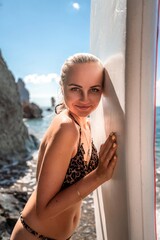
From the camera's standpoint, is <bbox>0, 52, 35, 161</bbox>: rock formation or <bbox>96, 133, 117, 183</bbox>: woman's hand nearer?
<bbox>96, 133, 117, 183</bbox>: woman's hand

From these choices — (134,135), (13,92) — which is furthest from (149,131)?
(13,92)

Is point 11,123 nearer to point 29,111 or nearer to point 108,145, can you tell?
point 108,145

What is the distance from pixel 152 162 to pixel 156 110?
218 millimetres

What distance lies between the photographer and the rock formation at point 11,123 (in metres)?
10.6

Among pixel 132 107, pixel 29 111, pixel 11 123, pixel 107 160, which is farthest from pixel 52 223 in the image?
pixel 29 111

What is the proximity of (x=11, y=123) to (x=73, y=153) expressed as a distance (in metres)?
11.0

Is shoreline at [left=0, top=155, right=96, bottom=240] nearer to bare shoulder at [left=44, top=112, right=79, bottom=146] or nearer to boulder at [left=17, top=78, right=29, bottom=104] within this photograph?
bare shoulder at [left=44, top=112, right=79, bottom=146]

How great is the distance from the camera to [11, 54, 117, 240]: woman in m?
1.19

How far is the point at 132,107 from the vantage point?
41.4 inches

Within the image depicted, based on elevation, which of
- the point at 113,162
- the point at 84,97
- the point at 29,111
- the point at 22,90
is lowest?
the point at 22,90

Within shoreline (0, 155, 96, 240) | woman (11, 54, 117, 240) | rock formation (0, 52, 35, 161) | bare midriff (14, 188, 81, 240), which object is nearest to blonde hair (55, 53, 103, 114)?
woman (11, 54, 117, 240)

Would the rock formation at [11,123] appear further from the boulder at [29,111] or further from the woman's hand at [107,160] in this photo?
the boulder at [29,111]

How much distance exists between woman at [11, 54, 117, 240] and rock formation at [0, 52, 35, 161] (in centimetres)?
880

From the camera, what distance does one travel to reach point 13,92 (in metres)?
13.2
